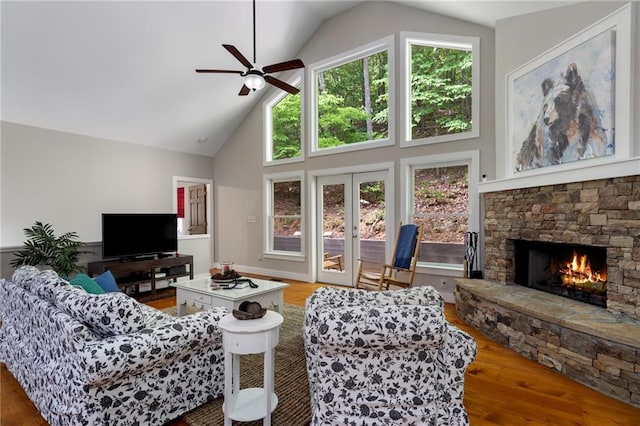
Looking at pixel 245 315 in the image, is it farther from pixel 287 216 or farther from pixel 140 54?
pixel 287 216

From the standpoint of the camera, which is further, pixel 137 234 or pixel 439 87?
pixel 137 234

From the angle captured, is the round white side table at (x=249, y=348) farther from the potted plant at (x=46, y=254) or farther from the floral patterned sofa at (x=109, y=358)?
the potted plant at (x=46, y=254)

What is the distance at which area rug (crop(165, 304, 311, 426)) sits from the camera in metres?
1.94

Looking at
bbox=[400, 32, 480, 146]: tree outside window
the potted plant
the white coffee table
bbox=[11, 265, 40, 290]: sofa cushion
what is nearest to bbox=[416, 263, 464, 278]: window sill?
bbox=[400, 32, 480, 146]: tree outside window

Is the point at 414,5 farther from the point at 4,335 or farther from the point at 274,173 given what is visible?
the point at 4,335

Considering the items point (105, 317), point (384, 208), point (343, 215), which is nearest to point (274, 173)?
point (343, 215)

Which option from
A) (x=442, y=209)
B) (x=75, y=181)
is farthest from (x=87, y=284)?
(x=442, y=209)

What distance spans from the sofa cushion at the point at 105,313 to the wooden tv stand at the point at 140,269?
118 inches

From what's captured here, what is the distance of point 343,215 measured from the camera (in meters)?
5.42

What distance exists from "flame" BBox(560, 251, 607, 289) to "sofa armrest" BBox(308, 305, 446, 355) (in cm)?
229

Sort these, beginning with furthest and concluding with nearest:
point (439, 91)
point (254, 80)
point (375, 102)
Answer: point (375, 102) → point (439, 91) → point (254, 80)

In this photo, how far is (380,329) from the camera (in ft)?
4.83

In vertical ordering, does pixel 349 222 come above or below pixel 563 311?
above

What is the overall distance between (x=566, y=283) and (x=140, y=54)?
571cm
